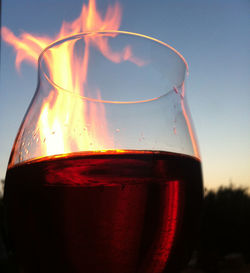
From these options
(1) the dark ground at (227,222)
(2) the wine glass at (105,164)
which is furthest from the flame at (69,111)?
(1) the dark ground at (227,222)

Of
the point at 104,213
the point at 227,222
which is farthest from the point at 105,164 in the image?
the point at 227,222

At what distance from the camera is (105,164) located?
0.39m

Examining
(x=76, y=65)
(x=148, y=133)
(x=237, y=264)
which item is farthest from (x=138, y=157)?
(x=237, y=264)

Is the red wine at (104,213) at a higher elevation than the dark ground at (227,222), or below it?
higher

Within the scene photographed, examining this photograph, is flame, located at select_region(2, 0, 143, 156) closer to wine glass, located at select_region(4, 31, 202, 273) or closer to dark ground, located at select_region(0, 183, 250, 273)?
wine glass, located at select_region(4, 31, 202, 273)

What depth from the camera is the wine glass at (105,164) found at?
36 centimetres

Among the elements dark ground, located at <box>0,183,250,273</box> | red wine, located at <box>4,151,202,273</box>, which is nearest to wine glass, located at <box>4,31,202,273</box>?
red wine, located at <box>4,151,202,273</box>

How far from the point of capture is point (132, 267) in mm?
357

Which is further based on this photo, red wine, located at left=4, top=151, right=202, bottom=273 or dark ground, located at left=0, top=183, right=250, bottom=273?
dark ground, located at left=0, top=183, right=250, bottom=273

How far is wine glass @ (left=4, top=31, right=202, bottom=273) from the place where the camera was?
36 cm

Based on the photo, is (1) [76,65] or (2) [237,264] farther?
(2) [237,264]

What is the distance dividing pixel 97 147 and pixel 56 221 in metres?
0.11

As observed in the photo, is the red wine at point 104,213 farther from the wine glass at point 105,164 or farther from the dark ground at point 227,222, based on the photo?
the dark ground at point 227,222

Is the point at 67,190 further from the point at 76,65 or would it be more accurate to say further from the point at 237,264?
the point at 237,264
